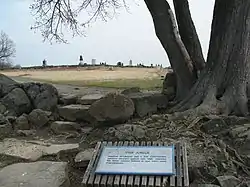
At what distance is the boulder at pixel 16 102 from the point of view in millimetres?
5426

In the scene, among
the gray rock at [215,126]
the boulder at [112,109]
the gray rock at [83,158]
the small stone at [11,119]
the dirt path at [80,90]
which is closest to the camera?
the gray rock at [83,158]

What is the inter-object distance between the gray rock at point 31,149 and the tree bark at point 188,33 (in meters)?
2.31

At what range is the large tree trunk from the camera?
16.2 feet

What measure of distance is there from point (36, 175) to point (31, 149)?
809 millimetres

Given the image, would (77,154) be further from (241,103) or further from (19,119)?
(241,103)

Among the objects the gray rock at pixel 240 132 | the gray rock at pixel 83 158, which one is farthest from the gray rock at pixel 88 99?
the gray rock at pixel 240 132

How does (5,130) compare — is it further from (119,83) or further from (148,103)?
(119,83)

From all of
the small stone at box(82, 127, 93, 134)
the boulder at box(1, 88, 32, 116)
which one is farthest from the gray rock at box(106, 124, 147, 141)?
the boulder at box(1, 88, 32, 116)

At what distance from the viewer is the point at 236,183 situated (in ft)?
10.4

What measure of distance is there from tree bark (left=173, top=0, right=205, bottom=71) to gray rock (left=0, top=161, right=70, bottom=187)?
2727mm

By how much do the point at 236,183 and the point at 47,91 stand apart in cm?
328

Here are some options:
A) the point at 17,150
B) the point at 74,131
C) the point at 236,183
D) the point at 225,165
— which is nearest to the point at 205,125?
the point at 225,165

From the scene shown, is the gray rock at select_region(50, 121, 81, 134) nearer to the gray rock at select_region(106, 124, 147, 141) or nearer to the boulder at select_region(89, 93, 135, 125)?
the boulder at select_region(89, 93, 135, 125)

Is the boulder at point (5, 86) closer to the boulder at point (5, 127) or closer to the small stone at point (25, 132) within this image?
the boulder at point (5, 127)
